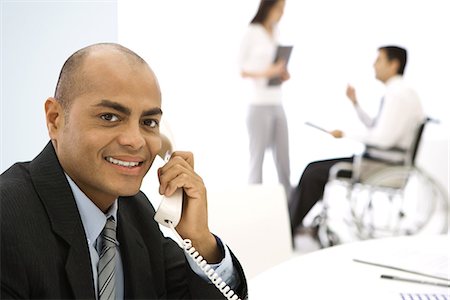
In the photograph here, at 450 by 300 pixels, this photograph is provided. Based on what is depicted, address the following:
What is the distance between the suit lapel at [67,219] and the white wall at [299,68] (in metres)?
2.44

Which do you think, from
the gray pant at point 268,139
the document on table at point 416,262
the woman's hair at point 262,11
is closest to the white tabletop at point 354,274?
the document on table at point 416,262

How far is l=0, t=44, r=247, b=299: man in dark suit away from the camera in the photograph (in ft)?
2.89

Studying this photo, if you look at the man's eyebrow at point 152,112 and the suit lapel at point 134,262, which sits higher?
the man's eyebrow at point 152,112

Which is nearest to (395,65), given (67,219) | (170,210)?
(170,210)

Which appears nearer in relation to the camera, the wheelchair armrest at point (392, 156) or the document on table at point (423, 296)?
the document on table at point (423, 296)

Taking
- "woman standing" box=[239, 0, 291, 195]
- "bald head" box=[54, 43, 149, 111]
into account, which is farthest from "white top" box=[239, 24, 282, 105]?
"bald head" box=[54, 43, 149, 111]

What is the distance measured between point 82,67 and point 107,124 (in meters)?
0.10

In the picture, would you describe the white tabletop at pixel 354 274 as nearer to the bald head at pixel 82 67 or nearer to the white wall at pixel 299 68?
the bald head at pixel 82 67

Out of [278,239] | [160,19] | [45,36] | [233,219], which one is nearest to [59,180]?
[45,36]

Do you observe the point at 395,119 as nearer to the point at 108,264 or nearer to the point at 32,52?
the point at 32,52

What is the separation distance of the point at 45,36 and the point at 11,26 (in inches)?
3.4

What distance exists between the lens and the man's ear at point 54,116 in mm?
1003

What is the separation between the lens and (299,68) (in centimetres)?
361

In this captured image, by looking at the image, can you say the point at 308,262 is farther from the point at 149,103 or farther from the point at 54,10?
the point at 54,10
